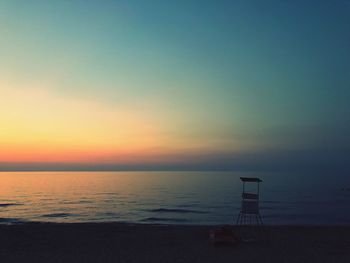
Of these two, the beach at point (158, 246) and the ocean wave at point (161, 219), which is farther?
the ocean wave at point (161, 219)

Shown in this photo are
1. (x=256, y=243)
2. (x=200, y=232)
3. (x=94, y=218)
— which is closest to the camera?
(x=256, y=243)

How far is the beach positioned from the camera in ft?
39.2

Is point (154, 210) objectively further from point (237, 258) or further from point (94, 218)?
point (237, 258)

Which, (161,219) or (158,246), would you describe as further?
(161,219)

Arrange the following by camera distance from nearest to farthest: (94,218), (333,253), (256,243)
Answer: (333,253) → (256,243) → (94,218)

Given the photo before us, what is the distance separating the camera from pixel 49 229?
64.3 ft

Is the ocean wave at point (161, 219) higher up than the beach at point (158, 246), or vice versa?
the beach at point (158, 246)

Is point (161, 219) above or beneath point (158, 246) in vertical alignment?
beneath

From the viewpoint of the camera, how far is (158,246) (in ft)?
46.6

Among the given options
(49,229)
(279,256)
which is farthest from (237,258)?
(49,229)

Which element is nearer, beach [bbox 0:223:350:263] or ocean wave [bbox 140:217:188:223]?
beach [bbox 0:223:350:263]

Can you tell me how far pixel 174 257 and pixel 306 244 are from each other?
6035 millimetres

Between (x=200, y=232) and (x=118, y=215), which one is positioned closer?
(x=200, y=232)

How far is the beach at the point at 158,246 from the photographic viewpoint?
1195 cm
